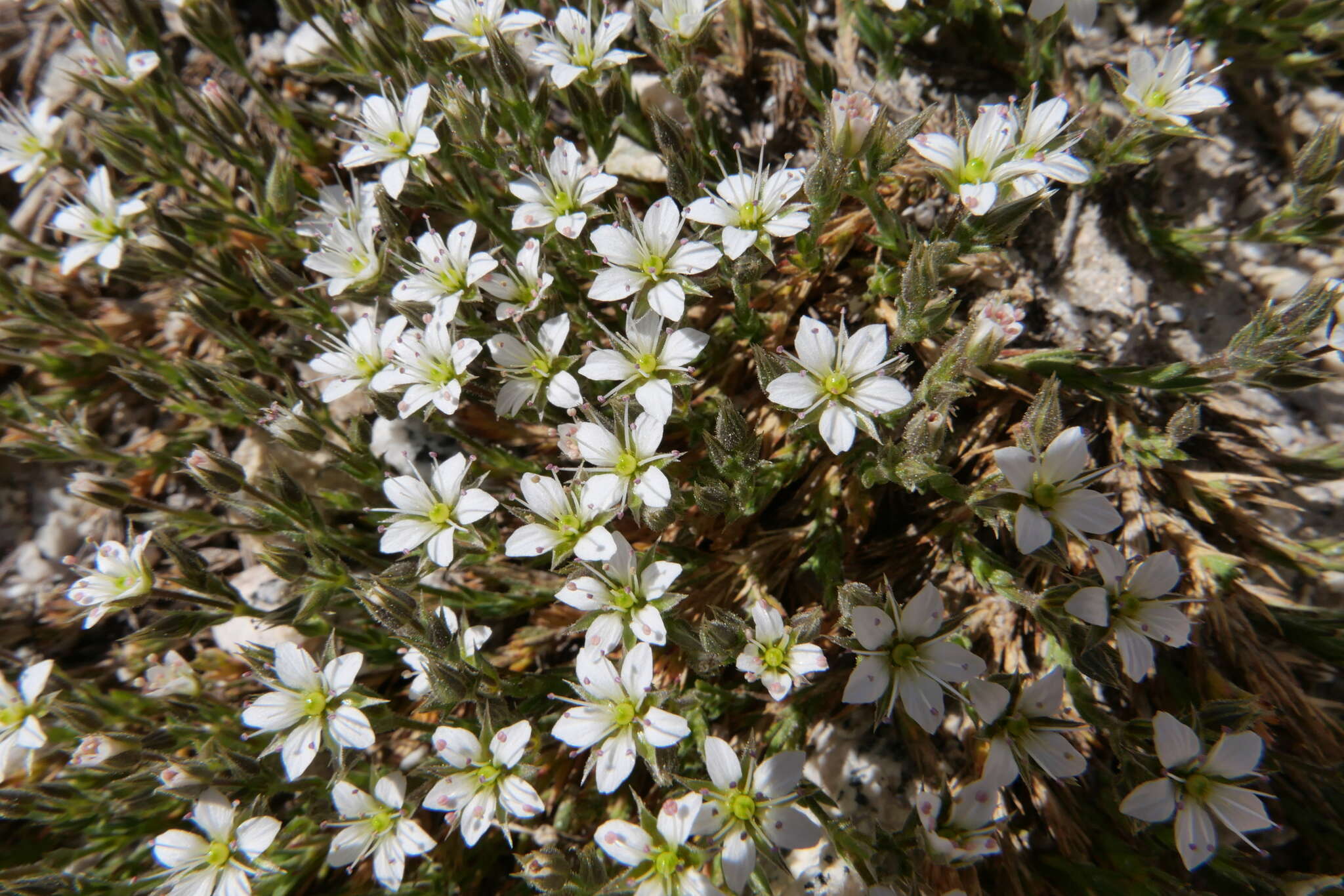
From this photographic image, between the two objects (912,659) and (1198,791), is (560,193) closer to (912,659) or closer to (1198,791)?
(912,659)

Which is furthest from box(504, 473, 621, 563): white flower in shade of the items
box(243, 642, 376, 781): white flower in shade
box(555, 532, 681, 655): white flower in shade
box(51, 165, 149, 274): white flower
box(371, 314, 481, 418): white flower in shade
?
box(51, 165, 149, 274): white flower

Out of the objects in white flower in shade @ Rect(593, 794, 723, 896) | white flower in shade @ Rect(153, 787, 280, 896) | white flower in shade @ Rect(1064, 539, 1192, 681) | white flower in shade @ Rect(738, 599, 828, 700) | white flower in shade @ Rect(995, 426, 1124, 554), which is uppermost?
white flower in shade @ Rect(995, 426, 1124, 554)

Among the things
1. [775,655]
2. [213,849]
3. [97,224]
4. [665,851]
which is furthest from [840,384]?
[97,224]

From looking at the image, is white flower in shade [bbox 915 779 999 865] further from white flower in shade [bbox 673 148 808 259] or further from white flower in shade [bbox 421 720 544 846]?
white flower in shade [bbox 673 148 808 259]

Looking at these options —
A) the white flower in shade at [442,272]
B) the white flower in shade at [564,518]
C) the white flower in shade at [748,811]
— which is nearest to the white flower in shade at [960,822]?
the white flower in shade at [748,811]

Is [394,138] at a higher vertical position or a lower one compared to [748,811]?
higher

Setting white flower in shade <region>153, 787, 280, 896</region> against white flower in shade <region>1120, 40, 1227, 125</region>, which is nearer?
white flower in shade <region>153, 787, 280, 896</region>

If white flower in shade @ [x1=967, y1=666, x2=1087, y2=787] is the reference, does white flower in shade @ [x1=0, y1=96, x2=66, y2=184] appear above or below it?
above
